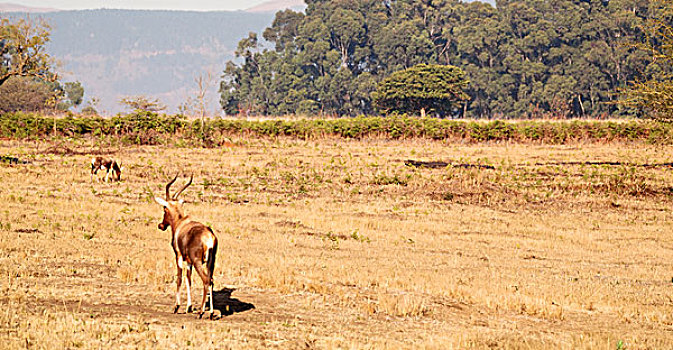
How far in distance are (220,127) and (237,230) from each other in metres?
34.9

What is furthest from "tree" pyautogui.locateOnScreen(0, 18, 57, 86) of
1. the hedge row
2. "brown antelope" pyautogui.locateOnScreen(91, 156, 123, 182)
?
the hedge row

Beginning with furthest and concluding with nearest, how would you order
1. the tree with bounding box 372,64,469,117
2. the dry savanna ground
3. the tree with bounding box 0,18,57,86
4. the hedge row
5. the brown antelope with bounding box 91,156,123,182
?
1. the tree with bounding box 372,64,469,117
2. the hedge row
3. the tree with bounding box 0,18,57,86
4. the brown antelope with bounding box 91,156,123,182
5. the dry savanna ground

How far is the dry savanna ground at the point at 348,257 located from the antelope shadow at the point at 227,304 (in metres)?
0.06

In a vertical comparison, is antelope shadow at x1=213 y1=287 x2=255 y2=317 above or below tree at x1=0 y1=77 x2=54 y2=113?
below

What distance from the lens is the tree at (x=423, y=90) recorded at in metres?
89.8

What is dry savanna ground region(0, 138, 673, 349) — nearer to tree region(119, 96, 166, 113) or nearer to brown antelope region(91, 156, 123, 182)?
brown antelope region(91, 156, 123, 182)

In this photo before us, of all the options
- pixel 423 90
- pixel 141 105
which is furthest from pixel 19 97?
pixel 423 90

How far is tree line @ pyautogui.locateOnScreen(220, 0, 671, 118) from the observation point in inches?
3826

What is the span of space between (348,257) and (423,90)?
75470mm

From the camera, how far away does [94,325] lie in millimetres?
9039

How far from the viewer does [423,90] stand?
90000 millimetres

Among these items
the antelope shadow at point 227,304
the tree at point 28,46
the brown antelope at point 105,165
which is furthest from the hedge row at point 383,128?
the antelope shadow at point 227,304

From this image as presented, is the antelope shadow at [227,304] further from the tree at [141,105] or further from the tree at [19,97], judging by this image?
the tree at [19,97]

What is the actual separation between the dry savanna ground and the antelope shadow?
0.06 meters
